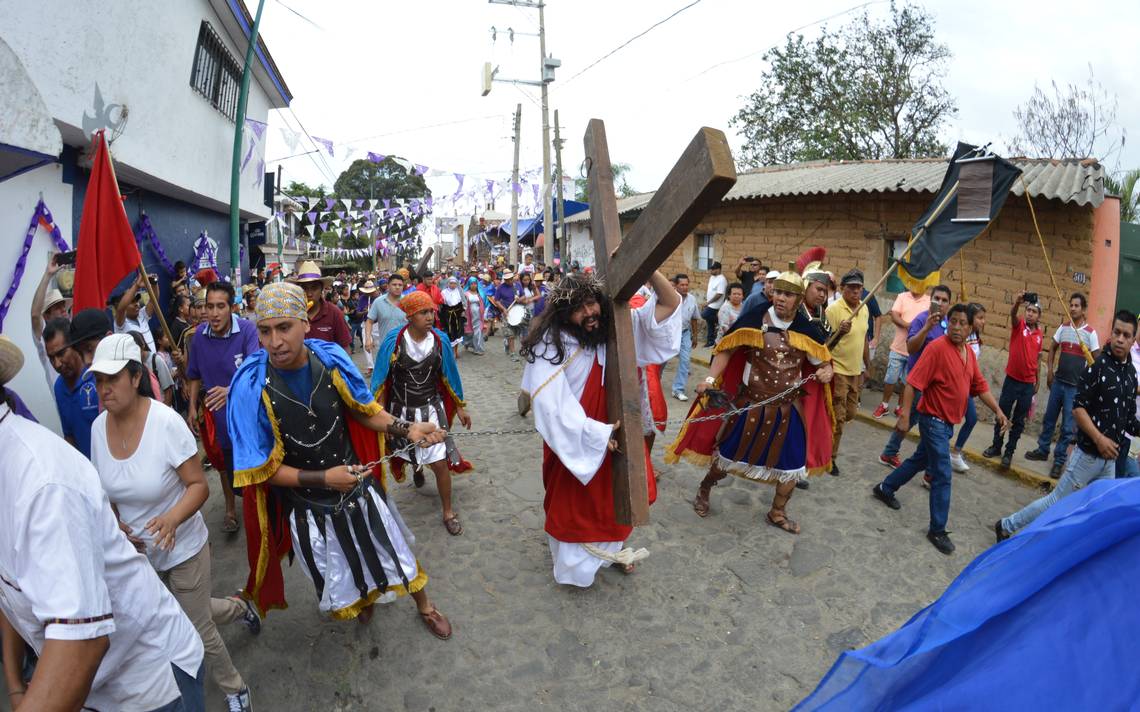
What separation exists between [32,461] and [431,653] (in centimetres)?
238

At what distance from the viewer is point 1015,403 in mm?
6555

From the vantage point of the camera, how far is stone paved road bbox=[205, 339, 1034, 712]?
120 inches

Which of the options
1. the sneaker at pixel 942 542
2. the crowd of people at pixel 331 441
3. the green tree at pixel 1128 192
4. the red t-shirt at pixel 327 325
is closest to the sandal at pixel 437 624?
the crowd of people at pixel 331 441

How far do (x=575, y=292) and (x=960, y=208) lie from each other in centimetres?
334

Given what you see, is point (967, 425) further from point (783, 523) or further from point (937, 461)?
point (783, 523)

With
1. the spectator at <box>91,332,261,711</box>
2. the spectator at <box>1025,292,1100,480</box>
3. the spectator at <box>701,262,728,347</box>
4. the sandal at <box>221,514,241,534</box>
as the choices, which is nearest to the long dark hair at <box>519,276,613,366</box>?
the spectator at <box>91,332,261,711</box>

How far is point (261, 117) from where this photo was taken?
14727 mm

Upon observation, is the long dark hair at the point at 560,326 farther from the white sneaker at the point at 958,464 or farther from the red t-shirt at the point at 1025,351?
the red t-shirt at the point at 1025,351

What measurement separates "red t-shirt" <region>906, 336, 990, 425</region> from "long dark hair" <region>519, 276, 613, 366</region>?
114 inches

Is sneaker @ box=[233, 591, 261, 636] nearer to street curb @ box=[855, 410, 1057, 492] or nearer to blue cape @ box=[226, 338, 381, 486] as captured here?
blue cape @ box=[226, 338, 381, 486]

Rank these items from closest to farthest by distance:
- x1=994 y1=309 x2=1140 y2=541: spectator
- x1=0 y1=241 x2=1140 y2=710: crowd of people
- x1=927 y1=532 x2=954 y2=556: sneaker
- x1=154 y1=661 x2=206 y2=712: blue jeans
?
x1=0 y1=241 x2=1140 y2=710: crowd of people → x1=154 y1=661 x2=206 y2=712: blue jeans → x1=994 y1=309 x2=1140 y2=541: spectator → x1=927 y1=532 x2=954 y2=556: sneaker

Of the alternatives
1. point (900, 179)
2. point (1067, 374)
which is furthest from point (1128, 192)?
point (1067, 374)

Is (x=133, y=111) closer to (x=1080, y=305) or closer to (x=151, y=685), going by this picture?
(x=151, y=685)

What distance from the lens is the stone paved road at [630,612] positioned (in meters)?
3.06
